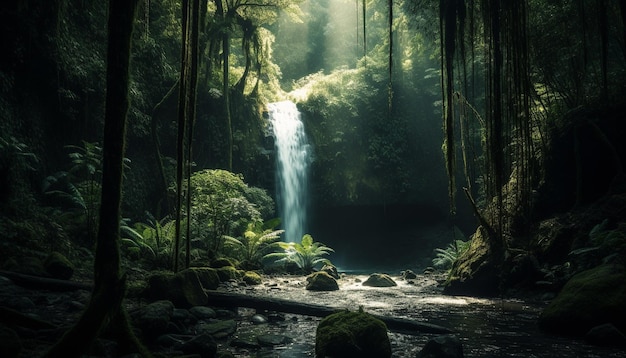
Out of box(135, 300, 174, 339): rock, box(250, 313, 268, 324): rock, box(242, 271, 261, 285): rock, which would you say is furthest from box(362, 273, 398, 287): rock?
box(135, 300, 174, 339): rock

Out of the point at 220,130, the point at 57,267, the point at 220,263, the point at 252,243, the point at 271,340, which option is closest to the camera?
the point at 271,340

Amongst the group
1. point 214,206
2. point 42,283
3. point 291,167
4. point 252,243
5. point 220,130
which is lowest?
point 42,283

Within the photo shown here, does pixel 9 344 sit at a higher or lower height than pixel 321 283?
higher

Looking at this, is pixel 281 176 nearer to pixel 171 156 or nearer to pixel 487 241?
pixel 171 156

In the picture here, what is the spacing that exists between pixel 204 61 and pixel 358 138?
Answer: 8888 mm

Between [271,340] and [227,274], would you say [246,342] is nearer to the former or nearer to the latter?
[271,340]

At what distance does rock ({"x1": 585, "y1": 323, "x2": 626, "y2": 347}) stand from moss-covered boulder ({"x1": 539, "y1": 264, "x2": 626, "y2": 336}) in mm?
277

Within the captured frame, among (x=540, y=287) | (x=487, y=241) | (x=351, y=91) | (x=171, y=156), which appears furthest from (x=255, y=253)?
(x=351, y=91)

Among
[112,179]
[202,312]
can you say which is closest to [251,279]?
[202,312]

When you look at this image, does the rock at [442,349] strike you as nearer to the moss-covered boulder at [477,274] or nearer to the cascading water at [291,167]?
the moss-covered boulder at [477,274]

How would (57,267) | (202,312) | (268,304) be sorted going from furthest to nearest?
1. (268,304)
2. (57,267)
3. (202,312)

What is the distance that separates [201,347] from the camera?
13.0ft

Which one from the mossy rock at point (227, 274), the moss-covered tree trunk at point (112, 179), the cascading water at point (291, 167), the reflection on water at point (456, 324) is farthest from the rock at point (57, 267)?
the cascading water at point (291, 167)

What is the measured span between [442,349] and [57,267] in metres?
5.65
